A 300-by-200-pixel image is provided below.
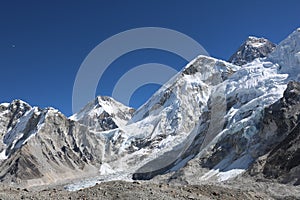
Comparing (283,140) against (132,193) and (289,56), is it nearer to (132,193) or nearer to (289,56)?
(132,193)

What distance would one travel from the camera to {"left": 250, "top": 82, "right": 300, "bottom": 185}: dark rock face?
66.2 metres

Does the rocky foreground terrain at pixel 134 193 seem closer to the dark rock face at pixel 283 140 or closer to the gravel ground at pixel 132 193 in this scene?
the gravel ground at pixel 132 193

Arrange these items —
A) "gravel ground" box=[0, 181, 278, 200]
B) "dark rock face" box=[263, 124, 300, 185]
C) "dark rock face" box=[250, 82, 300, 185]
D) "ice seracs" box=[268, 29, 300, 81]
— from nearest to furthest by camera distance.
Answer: "gravel ground" box=[0, 181, 278, 200] → "dark rock face" box=[263, 124, 300, 185] → "dark rock face" box=[250, 82, 300, 185] → "ice seracs" box=[268, 29, 300, 81]

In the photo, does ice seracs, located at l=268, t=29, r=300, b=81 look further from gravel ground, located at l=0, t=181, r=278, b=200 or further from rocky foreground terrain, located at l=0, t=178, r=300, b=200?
gravel ground, located at l=0, t=181, r=278, b=200

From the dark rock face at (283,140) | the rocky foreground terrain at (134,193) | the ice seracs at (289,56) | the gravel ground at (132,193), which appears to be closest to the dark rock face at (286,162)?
the dark rock face at (283,140)

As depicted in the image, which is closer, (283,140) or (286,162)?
(286,162)

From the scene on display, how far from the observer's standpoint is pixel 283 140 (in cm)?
8206

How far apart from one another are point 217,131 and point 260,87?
76.5ft

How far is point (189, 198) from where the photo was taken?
25.8 meters

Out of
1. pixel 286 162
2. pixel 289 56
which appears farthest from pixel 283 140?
pixel 289 56

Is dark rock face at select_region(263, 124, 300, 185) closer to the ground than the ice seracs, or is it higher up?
closer to the ground

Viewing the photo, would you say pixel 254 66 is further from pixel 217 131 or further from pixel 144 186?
pixel 144 186

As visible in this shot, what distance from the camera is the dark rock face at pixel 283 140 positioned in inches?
2608

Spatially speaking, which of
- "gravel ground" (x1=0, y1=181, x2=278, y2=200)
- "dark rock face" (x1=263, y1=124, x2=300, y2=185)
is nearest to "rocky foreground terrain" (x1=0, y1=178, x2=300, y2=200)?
"gravel ground" (x1=0, y1=181, x2=278, y2=200)
